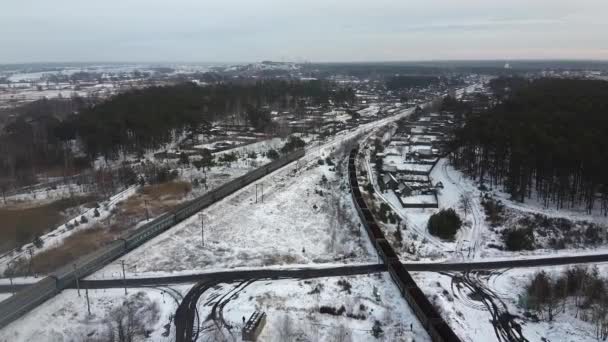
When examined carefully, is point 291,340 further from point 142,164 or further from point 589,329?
point 142,164

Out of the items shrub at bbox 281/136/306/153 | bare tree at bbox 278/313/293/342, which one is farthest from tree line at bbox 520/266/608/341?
shrub at bbox 281/136/306/153

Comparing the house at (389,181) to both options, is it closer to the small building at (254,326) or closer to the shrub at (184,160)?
the shrub at (184,160)

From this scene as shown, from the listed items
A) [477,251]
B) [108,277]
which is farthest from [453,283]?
[108,277]

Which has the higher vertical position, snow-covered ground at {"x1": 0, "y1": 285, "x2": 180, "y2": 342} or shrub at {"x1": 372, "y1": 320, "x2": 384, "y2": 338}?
snow-covered ground at {"x1": 0, "y1": 285, "x2": 180, "y2": 342}

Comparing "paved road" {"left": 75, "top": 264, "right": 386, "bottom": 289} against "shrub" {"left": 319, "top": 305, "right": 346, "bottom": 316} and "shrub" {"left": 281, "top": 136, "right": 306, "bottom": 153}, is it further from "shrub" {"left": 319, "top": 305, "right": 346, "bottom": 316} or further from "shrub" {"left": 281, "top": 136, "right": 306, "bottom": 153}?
"shrub" {"left": 281, "top": 136, "right": 306, "bottom": 153}

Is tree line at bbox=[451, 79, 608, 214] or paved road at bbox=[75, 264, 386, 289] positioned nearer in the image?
paved road at bbox=[75, 264, 386, 289]

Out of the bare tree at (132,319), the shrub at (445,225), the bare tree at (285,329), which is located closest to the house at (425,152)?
the shrub at (445,225)
